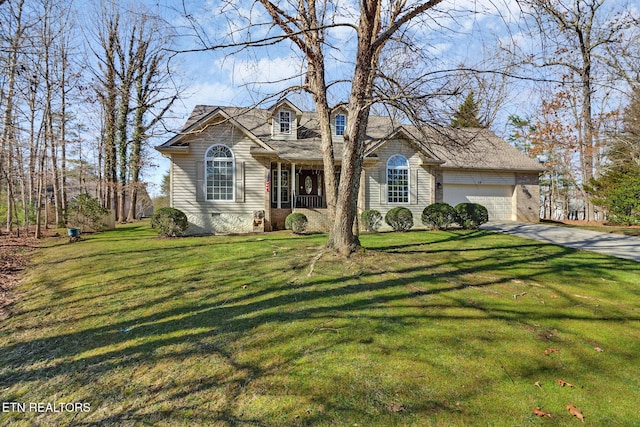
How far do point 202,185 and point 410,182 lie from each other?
9923mm

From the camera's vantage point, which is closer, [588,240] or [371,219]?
[588,240]

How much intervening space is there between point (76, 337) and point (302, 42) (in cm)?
733

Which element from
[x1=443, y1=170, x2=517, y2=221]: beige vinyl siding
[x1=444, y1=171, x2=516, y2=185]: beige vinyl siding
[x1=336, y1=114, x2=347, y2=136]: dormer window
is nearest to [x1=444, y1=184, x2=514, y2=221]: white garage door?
[x1=443, y1=170, x2=517, y2=221]: beige vinyl siding

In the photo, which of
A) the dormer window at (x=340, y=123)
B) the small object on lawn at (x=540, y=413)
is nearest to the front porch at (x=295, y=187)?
the dormer window at (x=340, y=123)

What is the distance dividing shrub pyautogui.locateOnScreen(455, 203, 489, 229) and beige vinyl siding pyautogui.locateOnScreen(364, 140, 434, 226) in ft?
6.96

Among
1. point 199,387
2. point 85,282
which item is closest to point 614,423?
point 199,387

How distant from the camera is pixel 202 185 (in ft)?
44.6

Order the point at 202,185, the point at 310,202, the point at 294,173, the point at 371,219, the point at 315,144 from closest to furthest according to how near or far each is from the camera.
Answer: the point at 202,185, the point at 371,219, the point at 294,173, the point at 315,144, the point at 310,202

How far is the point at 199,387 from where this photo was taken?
3.26 m

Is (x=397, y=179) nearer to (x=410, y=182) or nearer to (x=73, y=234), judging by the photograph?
(x=410, y=182)

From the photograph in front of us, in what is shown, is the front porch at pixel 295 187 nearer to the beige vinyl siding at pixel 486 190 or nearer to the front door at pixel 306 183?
the front door at pixel 306 183

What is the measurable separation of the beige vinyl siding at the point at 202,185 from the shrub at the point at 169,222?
860 millimetres

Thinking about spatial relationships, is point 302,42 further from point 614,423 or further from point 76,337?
point 614,423

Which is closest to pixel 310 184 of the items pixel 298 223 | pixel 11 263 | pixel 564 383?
pixel 298 223
